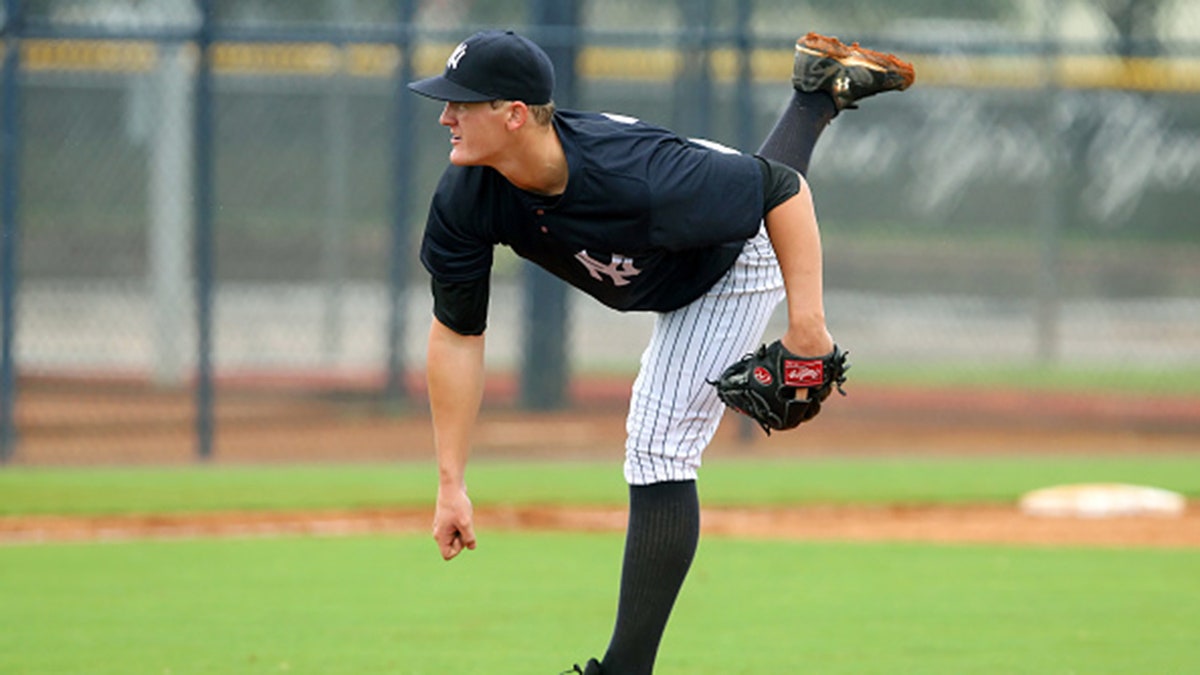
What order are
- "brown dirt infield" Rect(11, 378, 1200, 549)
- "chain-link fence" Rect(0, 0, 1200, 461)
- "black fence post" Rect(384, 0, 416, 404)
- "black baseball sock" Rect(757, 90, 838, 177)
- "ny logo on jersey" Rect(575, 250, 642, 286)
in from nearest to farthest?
"ny logo on jersey" Rect(575, 250, 642, 286), "black baseball sock" Rect(757, 90, 838, 177), "brown dirt infield" Rect(11, 378, 1200, 549), "chain-link fence" Rect(0, 0, 1200, 461), "black fence post" Rect(384, 0, 416, 404)

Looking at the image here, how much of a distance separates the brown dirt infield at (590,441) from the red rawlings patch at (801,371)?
380 cm

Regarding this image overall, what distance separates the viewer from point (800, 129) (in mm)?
4383

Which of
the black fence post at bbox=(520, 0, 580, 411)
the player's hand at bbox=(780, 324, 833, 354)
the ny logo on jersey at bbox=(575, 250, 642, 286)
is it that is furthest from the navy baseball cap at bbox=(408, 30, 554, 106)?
the black fence post at bbox=(520, 0, 580, 411)

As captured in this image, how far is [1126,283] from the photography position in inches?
734

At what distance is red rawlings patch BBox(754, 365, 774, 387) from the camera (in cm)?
387

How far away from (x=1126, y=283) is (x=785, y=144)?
15.2 meters

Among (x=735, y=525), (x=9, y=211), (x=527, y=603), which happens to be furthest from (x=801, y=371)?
(x=9, y=211)

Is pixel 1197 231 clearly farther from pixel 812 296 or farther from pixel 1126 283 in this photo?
pixel 812 296

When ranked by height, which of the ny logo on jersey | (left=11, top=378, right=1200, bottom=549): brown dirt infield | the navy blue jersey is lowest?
(left=11, top=378, right=1200, bottom=549): brown dirt infield

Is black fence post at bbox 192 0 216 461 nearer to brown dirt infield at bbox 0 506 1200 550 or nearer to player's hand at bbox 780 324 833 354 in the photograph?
brown dirt infield at bbox 0 506 1200 550

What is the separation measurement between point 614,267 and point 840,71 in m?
0.90

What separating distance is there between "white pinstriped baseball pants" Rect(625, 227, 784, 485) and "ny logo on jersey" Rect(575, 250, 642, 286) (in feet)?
0.69

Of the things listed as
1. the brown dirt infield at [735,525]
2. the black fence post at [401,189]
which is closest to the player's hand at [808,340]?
the brown dirt infield at [735,525]

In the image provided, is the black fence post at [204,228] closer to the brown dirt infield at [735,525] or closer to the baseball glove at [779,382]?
the brown dirt infield at [735,525]
